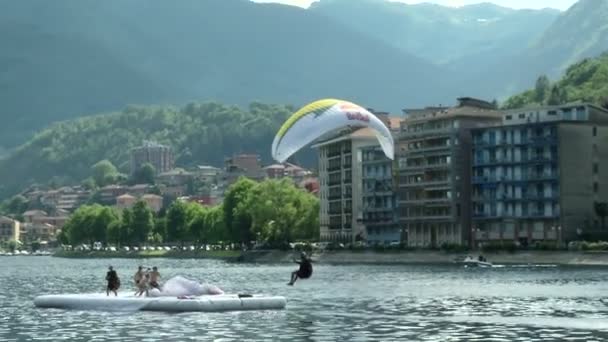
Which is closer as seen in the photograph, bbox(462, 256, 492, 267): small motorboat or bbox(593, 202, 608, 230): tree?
bbox(462, 256, 492, 267): small motorboat

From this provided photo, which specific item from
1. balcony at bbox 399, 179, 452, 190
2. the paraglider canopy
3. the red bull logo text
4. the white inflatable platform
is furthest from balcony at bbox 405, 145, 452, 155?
the white inflatable platform

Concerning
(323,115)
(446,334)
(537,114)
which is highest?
(537,114)

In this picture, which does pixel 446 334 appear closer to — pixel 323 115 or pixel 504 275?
pixel 323 115

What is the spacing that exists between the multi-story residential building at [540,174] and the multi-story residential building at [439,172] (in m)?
4.00

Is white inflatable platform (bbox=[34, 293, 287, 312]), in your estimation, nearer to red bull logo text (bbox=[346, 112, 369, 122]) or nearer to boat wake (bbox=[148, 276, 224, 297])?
boat wake (bbox=[148, 276, 224, 297])

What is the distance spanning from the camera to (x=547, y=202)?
569 feet

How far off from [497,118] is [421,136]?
10.5 m

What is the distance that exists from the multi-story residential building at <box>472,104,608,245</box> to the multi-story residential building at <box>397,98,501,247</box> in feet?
13.1

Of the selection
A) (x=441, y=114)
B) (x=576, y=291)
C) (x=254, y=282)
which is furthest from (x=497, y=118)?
(x=576, y=291)

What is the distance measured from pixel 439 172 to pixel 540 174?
19.4 m

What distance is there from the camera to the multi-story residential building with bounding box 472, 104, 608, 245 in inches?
6786

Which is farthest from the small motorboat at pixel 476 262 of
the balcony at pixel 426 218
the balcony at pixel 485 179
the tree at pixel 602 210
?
the balcony at pixel 426 218

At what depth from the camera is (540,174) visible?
174875 millimetres

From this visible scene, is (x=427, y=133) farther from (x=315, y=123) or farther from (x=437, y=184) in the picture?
(x=315, y=123)
